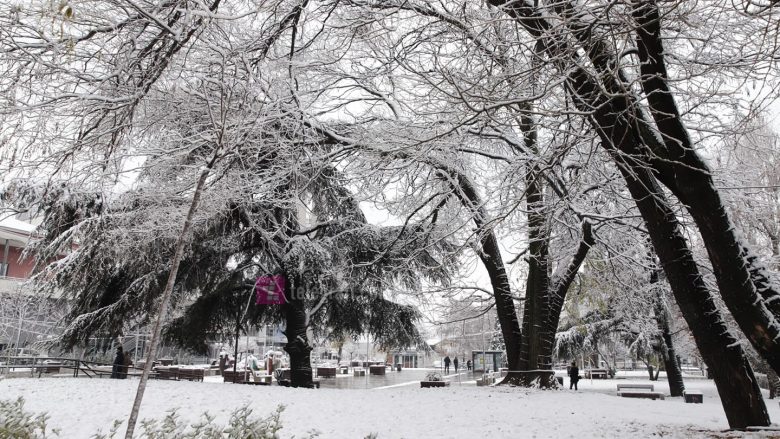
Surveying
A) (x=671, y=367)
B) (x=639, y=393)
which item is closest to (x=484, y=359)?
(x=671, y=367)

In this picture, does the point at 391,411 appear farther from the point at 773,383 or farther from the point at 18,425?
the point at 773,383

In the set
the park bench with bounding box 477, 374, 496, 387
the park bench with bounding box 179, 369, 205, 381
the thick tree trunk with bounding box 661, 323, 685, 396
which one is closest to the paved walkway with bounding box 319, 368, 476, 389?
the park bench with bounding box 477, 374, 496, 387

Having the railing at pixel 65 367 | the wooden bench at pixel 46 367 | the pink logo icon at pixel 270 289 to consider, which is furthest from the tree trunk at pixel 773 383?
the wooden bench at pixel 46 367

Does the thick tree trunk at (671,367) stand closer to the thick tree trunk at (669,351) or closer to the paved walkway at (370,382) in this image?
the thick tree trunk at (669,351)

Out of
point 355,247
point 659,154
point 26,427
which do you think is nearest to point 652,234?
point 659,154

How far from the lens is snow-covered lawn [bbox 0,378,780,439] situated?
6.46m

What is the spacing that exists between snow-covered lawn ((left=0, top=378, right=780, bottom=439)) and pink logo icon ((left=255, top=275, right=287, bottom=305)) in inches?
160

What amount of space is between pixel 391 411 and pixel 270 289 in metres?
7.78

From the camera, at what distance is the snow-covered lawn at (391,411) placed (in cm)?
646

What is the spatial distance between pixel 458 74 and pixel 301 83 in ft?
22.1

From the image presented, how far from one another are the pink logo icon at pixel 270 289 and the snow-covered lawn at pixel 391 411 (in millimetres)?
4064

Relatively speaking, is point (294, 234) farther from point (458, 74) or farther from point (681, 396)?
point (681, 396)

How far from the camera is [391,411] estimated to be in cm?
808

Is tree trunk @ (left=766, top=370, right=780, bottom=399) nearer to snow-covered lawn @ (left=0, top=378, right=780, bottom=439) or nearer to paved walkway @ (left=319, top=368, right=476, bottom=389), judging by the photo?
snow-covered lawn @ (left=0, top=378, right=780, bottom=439)
